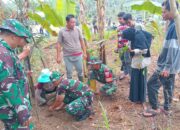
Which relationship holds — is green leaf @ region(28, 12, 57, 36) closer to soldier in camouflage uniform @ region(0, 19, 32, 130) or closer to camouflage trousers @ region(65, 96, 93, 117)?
camouflage trousers @ region(65, 96, 93, 117)

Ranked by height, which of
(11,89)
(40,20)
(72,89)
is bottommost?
(72,89)

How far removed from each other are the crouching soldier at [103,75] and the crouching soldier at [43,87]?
822mm

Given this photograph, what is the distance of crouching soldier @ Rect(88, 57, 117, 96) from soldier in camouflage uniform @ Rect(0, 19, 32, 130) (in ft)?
6.53

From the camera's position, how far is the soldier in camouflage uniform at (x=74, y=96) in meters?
3.37

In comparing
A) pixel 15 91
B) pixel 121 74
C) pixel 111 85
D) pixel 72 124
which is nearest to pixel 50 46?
pixel 121 74

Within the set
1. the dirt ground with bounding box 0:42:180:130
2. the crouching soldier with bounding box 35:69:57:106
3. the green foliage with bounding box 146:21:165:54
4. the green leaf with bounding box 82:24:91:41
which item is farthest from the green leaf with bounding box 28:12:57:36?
the green foliage with bounding box 146:21:165:54

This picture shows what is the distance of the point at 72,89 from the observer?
3475 millimetres

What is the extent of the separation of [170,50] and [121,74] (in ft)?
7.98

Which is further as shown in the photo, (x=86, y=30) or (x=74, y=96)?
(x=86, y=30)

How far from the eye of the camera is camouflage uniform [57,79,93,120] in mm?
3381

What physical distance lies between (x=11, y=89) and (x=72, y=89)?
1614 mm

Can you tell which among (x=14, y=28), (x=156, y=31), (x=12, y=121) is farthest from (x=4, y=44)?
(x=156, y=31)

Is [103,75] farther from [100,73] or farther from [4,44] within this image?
[4,44]

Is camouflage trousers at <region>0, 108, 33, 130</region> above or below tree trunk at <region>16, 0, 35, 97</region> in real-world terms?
below
